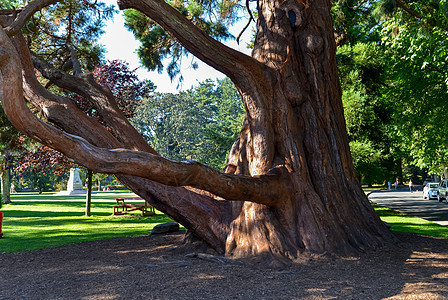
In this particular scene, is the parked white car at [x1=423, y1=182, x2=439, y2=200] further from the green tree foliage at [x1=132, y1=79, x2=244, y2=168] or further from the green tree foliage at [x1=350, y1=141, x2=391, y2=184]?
the green tree foliage at [x1=132, y1=79, x2=244, y2=168]

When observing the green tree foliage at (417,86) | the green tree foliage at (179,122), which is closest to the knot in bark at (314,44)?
the green tree foliage at (417,86)

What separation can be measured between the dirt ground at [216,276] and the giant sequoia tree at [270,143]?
649mm

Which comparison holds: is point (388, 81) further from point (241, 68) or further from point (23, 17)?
point (23, 17)

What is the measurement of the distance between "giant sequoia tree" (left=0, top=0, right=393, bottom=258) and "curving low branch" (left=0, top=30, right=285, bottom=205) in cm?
4

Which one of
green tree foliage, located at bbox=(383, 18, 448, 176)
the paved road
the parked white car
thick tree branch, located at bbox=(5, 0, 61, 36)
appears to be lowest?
the paved road

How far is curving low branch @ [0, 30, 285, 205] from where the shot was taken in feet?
16.8

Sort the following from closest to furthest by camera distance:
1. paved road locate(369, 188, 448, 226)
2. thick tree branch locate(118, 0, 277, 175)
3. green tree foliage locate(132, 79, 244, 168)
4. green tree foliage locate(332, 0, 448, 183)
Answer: thick tree branch locate(118, 0, 277, 175) < green tree foliage locate(332, 0, 448, 183) < paved road locate(369, 188, 448, 226) < green tree foliage locate(132, 79, 244, 168)

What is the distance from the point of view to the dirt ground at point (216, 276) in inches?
224

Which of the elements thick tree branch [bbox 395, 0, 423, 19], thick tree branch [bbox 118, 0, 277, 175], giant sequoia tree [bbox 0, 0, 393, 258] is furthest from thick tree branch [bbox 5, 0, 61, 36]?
thick tree branch [bbox 395, 0, 423, 19]

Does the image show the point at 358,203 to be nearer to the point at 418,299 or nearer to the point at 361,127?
the point at 418,299

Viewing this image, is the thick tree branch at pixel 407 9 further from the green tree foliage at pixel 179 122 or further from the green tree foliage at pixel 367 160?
the green tree foliage at pixel 179 122

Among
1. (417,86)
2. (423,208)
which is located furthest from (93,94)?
(423,208)

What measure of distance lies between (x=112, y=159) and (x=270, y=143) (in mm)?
3547

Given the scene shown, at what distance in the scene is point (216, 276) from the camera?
667cm
